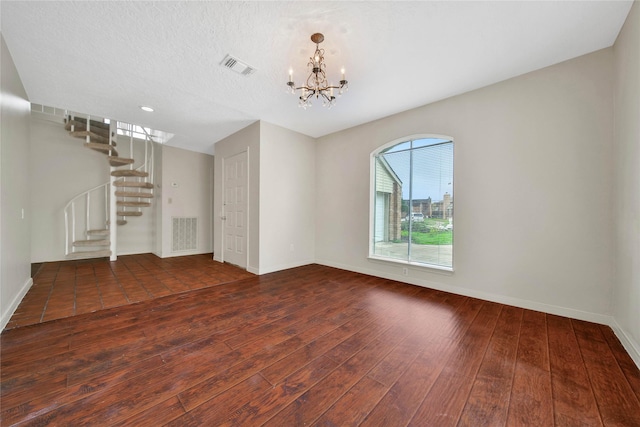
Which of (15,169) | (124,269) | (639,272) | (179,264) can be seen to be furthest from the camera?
(179,264)

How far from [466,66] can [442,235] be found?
2.15 meters

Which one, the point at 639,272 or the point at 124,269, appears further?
the point at 124,269

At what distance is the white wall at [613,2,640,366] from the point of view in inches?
70.7

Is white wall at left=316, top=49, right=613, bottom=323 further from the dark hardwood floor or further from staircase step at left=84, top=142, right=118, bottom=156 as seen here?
staircase step at left=84, top=142, right=118, bottom=156

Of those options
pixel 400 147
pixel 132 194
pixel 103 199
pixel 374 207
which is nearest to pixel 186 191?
pixel 132 194

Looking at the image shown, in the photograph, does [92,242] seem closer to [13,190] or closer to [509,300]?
[13,190]

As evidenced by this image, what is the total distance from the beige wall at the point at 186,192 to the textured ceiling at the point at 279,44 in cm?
233

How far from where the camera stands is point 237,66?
2.56 meters

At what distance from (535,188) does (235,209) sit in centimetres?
470

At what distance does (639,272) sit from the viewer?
1736 mm

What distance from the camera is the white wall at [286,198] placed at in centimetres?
414

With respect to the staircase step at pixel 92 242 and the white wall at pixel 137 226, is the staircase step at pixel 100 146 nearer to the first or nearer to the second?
the white wall at pixel 137 226

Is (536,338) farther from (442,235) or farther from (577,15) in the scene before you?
(577,15)

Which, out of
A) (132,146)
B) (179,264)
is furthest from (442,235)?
(132,146)
